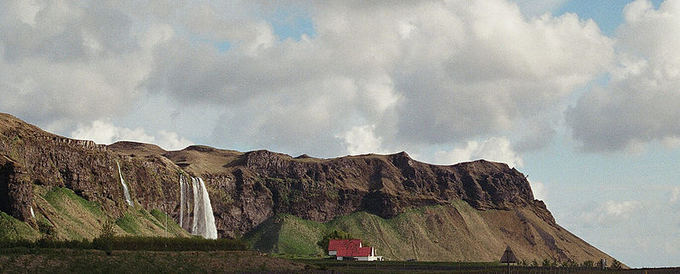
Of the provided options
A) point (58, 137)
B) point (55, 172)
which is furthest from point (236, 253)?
point (58, 137)

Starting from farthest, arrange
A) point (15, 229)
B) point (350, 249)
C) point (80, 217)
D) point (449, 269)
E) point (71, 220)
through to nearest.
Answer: point (350, 249) → point (80, 217) → point (71, 220) → point (15, 229) → point (449, 269)

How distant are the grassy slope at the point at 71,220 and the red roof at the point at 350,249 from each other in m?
38.8

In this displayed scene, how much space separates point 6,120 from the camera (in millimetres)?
144750

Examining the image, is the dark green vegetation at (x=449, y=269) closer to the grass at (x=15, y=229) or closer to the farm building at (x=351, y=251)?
the grass at (x=15, y=229)

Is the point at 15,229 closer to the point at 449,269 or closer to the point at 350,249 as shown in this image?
the point at 449,269

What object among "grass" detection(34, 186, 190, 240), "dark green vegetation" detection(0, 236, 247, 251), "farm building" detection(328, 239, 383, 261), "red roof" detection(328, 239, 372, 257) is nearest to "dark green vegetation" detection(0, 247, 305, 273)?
"dark green vegetation" detection(0, 236, 247, 251)

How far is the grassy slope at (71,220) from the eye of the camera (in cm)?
11206

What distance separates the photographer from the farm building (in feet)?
Result: 591

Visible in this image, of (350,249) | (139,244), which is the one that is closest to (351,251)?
(350,249)

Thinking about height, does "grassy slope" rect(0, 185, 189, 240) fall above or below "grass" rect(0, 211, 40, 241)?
above

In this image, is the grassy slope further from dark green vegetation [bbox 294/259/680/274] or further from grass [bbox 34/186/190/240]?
dark green vegetation [bbox 294/259/680/274]

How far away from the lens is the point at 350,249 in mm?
182250

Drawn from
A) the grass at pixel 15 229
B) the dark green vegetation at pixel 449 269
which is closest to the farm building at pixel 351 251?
the dark green vegetation at pixel 449 269

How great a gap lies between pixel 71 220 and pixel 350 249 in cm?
7289
